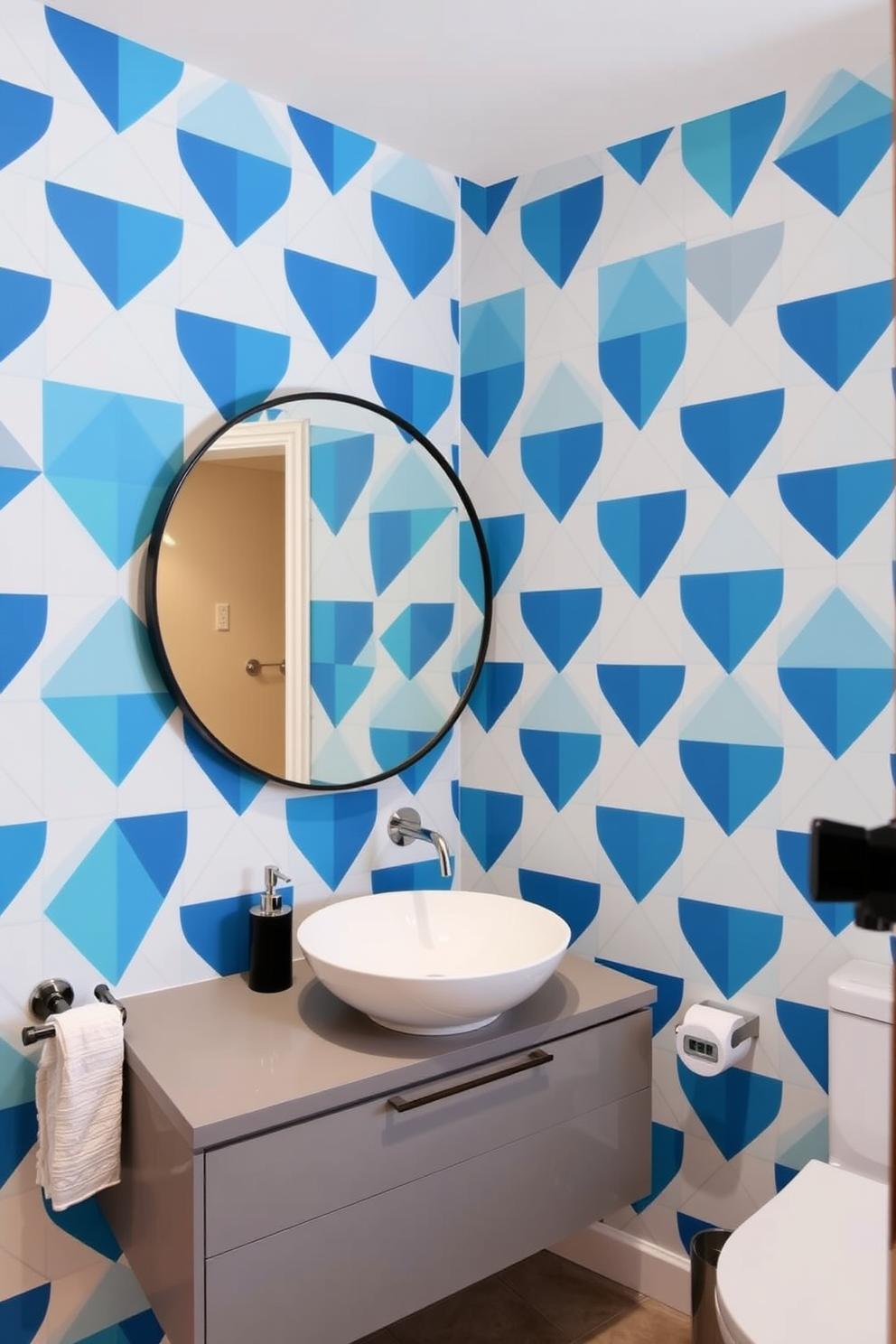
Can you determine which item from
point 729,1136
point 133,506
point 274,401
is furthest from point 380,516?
point 729,1136

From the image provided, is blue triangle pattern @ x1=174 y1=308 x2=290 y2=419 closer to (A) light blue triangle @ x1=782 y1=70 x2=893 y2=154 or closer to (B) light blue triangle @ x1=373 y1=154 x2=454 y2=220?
(B) light blue triangle @ x1=373 y1=154 x2=454 y2=220

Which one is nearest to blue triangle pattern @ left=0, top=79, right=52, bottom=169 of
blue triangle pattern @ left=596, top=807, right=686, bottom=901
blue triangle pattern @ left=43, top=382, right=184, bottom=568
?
blue triangle pattern @ left=43, top=382, right=184, bottom=568

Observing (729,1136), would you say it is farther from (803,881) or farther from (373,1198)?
(373,1198)

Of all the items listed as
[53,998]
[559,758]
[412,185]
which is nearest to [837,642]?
[559,758]

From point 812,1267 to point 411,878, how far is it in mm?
1176

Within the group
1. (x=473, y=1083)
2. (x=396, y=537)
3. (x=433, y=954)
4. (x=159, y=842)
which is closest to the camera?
(x=473, y=1083)

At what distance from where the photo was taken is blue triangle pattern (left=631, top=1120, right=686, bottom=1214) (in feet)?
6.77

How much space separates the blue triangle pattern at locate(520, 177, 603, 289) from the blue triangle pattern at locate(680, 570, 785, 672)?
0.78 metres

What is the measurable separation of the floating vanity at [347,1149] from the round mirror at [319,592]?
534 millimetres

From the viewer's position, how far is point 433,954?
200 centimetres

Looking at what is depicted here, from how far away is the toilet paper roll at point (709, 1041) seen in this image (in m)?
1.86

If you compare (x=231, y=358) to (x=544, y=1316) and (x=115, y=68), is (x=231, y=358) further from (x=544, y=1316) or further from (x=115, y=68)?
(x=544, y=1316)

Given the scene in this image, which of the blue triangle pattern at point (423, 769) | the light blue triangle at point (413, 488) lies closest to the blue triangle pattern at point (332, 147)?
the light blue triangle at point (413, 488)

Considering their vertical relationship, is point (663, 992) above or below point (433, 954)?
below
